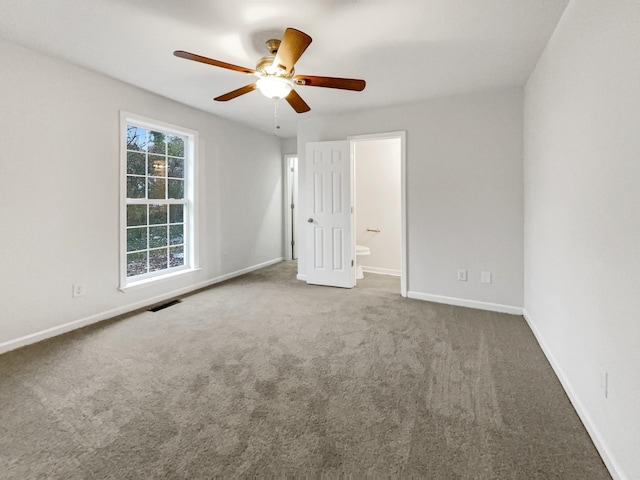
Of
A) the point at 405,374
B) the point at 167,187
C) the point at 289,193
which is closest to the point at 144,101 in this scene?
the point at 167,187

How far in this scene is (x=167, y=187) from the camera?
4066 millimetres

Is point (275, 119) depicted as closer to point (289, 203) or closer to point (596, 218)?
point (289, 203)

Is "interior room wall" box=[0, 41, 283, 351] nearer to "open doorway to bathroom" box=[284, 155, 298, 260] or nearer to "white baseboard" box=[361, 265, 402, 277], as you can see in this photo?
"open doorway to bathroom" box=[284, 155, 298, 260]

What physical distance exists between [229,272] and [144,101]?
8.50ft

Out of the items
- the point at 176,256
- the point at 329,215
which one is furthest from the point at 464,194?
the point at 176,256

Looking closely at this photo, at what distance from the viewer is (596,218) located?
159cm

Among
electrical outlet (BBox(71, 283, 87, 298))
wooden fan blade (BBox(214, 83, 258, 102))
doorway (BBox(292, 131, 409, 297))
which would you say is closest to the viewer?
wooden fan blade (BBox(214, 83, 258, 102))

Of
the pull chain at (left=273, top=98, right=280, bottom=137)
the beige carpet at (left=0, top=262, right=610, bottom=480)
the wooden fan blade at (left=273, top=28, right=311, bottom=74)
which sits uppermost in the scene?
the pull chain at (left=273, top=98, right=280, bottom=137)

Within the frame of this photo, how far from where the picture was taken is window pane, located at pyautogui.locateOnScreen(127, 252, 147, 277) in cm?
368

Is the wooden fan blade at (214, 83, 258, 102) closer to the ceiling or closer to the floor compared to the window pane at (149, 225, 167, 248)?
closer to the ceiling

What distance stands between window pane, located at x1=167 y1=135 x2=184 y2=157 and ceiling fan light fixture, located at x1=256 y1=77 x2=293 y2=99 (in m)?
2.21

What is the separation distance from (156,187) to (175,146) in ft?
2.12

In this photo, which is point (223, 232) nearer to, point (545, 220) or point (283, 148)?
point (283, 148)

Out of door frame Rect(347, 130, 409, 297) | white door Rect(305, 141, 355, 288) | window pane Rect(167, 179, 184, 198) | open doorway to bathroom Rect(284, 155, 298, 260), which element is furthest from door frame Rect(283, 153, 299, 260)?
door frame Rect(347, 130, 409, 297)
